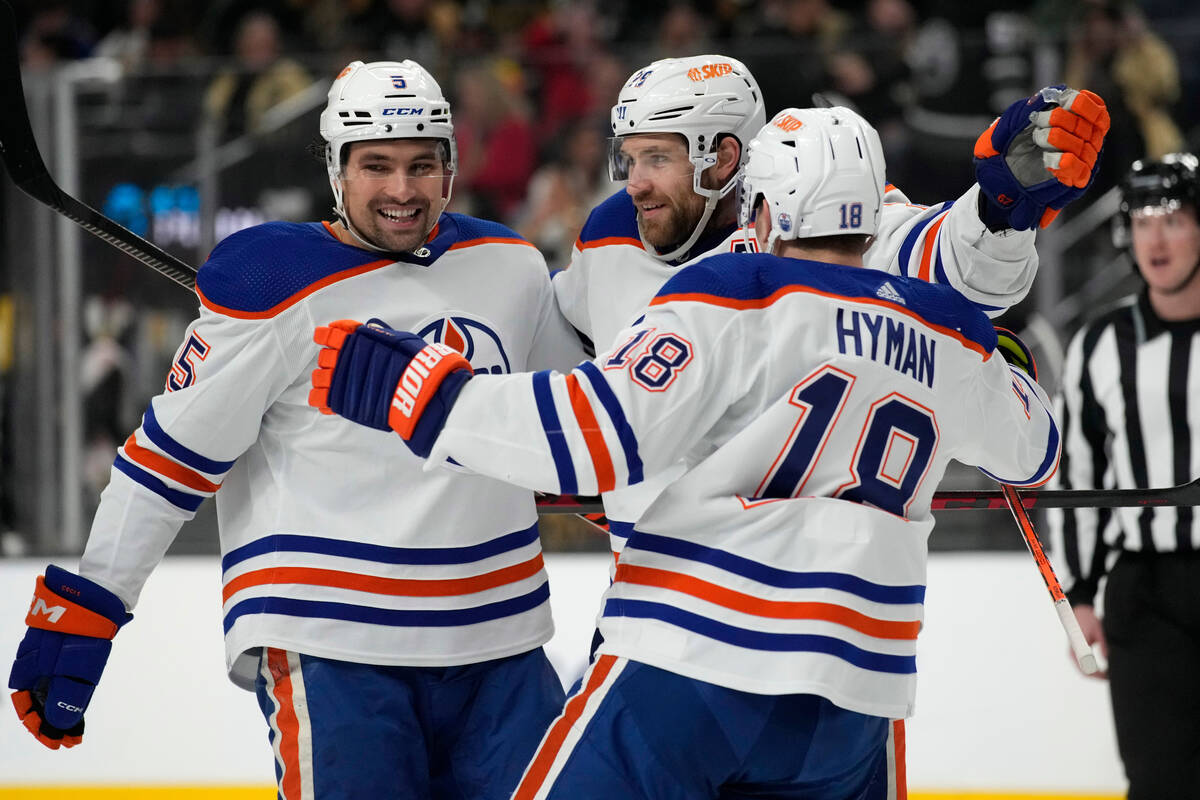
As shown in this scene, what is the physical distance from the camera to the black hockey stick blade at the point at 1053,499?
87.4 inches

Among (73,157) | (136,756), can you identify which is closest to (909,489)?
(136,756)

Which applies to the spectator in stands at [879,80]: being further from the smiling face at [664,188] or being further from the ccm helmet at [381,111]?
the ccm helmet at [381,111]

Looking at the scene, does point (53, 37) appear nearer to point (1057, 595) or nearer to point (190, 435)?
point (190, 435)

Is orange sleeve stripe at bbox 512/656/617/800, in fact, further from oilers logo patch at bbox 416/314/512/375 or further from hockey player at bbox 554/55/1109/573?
oilers logo patch at bbox 416/314/512/375

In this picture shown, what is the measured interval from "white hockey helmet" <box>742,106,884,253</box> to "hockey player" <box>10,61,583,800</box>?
545 mm

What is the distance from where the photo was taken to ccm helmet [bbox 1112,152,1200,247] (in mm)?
3143

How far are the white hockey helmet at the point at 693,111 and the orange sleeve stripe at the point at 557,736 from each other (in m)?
0.75

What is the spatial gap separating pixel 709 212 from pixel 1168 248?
128 centimetres

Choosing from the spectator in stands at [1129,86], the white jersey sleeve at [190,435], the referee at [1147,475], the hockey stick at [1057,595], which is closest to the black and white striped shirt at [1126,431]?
the referee at [1147,475]

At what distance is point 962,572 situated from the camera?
11.1 ft

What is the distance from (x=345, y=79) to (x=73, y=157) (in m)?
2.93

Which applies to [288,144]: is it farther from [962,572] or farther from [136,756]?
[962,572]

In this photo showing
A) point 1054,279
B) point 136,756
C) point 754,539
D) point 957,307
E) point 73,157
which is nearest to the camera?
point 754,539

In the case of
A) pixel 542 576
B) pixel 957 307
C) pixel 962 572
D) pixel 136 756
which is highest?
pixel 957 307
